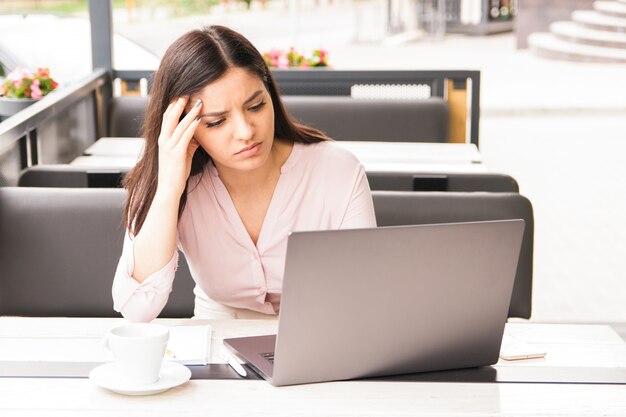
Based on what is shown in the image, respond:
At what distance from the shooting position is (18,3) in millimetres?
7023

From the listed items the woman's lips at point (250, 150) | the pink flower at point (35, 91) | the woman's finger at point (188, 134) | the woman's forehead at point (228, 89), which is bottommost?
the pink flower at point (35, 91)

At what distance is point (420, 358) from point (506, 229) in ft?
0.82

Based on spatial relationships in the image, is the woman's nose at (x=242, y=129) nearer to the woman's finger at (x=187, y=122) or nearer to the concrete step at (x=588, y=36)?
the woman's finger at (x=187, y=122)

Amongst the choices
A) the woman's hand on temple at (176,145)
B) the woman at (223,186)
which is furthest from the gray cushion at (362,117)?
the woman's hand on temple at (176,145)

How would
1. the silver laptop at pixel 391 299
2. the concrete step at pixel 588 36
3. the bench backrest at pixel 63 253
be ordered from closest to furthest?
1. the silver laptop at pixel 391 299
2. the bench backrest at pixel 63 253
3. the concrete step at pixel 588 36

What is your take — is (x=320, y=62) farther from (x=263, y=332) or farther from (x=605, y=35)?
(x=605, y=35)

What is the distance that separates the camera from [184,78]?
1.91 metres

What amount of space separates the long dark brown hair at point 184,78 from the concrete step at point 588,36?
1308cm

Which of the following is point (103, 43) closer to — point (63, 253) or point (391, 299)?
point (63, 253)

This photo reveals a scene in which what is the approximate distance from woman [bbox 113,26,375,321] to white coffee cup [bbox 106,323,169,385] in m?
0.39

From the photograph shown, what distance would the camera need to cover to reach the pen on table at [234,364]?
5.23 feet

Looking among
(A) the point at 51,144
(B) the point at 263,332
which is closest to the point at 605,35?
(A) the point at 51,144

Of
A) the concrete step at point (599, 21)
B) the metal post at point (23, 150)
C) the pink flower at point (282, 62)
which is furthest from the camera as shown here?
the concrete step at point (599, 21)

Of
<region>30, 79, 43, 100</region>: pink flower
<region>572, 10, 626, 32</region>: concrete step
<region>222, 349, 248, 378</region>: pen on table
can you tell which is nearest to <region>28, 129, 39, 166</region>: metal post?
<region>30, 79, 43, 100</region>: pink flower
